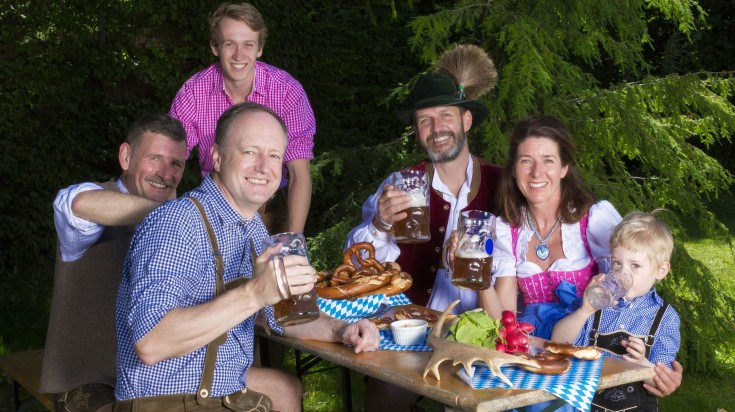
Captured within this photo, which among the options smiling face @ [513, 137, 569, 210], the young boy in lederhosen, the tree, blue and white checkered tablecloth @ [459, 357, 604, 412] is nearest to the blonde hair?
the young boy in lederhosen

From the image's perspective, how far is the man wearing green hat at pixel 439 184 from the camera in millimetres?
3926

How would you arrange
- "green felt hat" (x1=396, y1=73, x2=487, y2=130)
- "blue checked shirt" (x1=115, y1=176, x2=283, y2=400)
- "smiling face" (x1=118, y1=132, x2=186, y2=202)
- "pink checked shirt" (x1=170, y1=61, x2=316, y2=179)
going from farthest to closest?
"pink checked shirt" (x1=170, y1=61, x2=316, y2=179) → "green felt hat" (x1=396, y1=73, x2=487, y2=130) → "smiling face" (x1=118, y1=132, x2=186, y2=202) → "blue checked shirt" (x1=115, y1=176, x2=283, y2=400)

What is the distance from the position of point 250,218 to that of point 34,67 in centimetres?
518

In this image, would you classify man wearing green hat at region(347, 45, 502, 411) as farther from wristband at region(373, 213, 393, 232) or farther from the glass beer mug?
the glass beer mug

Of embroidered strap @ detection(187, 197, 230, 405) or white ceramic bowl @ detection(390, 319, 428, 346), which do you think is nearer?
embroidered strap @ detection(187, 197, 230, 405)

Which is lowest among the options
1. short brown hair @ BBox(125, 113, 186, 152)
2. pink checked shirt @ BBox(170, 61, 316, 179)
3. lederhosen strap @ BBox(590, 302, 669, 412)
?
lederhosen strap @ BBox(590, 302, 669, 412)

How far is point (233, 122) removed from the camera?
2793mm

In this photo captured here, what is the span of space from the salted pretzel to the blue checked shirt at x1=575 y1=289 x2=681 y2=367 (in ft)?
2.31

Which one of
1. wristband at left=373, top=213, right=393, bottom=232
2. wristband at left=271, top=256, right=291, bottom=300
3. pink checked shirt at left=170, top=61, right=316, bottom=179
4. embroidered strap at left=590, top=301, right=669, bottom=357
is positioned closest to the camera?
wristband at left=271, top=256, right=291, bottom=300

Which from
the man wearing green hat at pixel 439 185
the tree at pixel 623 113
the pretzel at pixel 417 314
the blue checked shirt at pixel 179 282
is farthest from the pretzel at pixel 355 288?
the tree at pixel 623 113

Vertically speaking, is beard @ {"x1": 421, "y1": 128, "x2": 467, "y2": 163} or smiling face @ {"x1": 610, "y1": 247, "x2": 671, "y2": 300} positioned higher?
beard @ {"x1": 421, "y1": 128, "x2": 467, "y2": 163}

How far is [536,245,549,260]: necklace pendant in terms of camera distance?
3.53m

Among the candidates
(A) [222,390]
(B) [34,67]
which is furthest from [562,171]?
(B) [34,67]

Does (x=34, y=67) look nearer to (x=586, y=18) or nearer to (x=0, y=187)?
(x=0, y=187)
